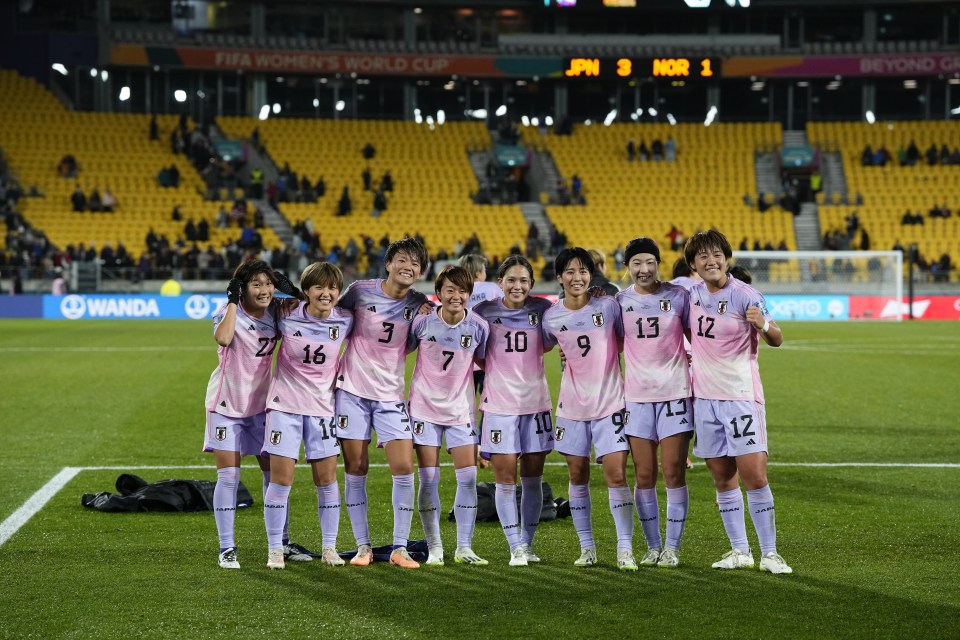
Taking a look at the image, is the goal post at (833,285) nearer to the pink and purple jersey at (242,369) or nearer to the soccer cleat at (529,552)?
the soccer cleat at (529,552)

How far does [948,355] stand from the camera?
24.2 metres

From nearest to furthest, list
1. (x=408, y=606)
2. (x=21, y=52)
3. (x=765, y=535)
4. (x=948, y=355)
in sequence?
1. (x=408, y=606)
2. (x=765, y=535)
3. (x=948, y=355)
4. (x=21, y=52)

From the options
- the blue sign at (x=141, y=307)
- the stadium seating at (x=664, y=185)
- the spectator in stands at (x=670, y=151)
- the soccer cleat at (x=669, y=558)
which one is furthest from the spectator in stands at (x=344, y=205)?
the soccer cleat at (x=669, y=558)

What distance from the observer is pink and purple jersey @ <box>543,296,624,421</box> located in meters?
7.49

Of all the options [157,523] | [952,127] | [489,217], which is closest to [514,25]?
[489,217]

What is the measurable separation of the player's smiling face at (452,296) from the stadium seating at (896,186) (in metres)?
38.9

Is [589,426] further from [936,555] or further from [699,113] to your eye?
[699,113]

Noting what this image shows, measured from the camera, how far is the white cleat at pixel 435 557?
A: 7.45 metres

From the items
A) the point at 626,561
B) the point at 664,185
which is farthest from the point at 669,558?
the point at 664,185

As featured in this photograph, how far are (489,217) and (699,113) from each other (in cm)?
1421

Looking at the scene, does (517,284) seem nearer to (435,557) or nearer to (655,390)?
(655,390)

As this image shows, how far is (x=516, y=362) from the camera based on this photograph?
7668mm

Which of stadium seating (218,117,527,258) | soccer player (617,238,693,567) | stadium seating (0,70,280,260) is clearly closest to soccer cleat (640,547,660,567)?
soccer player (617,238,693,567)

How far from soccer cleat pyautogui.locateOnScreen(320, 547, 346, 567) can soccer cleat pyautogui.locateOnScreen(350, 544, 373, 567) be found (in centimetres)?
8
